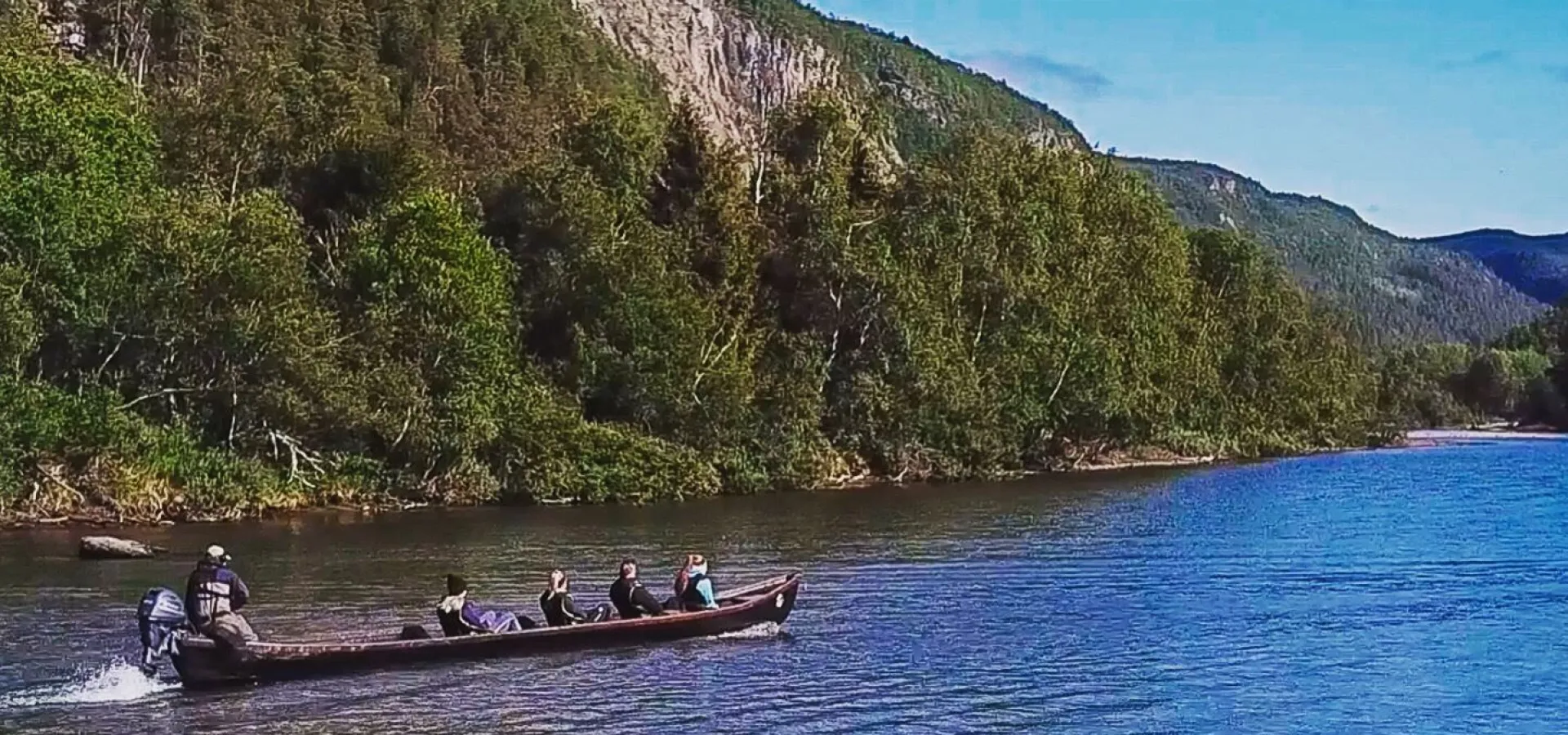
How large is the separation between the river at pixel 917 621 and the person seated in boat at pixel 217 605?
3.51 ft

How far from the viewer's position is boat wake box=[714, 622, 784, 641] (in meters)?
38.9

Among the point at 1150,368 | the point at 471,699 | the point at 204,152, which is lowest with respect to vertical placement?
the point at 471,699

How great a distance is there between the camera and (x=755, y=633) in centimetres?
3928

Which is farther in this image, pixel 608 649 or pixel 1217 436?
pixel 1217 436

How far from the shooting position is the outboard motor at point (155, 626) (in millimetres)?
32688

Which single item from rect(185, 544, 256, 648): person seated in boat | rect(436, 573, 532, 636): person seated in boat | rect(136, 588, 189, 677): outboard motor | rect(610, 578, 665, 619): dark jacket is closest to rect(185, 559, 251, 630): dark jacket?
rect(185, 544, 256, 648): person seated in boat

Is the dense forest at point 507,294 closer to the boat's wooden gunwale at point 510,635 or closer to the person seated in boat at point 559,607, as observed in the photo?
the person seated in boat at point 559,607

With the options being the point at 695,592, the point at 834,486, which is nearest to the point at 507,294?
the point at 834,486

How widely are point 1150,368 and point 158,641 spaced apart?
8018cm

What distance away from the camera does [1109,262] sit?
105312mm

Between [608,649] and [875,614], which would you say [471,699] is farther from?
[875,614]

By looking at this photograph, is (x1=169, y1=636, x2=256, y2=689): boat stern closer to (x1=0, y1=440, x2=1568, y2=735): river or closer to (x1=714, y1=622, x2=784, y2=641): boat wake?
(x1=0, y1=440, x2=1568, y2=735): river

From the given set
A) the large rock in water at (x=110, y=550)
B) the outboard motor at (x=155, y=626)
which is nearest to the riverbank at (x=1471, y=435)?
the large rock in water at (x=110, y=550)

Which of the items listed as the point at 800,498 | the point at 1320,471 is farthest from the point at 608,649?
the point at 1320,471
